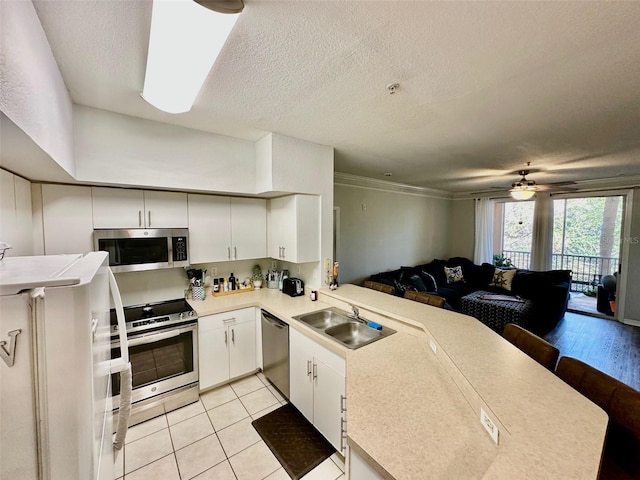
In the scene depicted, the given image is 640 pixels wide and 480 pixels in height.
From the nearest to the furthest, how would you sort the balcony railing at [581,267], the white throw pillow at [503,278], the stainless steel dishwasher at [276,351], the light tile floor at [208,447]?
the light tile floor at [208,447]
the stainless steel dishwasher at [276,351]
the white throw pillow at [503,278]
the balcony railing at [581,267]

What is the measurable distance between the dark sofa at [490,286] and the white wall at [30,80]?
4.07 meters

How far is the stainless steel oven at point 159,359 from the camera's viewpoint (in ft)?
6.81

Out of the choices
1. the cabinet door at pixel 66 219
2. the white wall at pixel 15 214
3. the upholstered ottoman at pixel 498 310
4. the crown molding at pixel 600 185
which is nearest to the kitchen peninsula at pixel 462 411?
the white wall at pixel 15 214

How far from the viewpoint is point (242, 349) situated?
2643 millimetres

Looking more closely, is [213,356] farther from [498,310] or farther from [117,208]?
[498,310]

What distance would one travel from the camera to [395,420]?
3.53 ft

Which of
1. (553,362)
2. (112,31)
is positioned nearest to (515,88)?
(553,362)

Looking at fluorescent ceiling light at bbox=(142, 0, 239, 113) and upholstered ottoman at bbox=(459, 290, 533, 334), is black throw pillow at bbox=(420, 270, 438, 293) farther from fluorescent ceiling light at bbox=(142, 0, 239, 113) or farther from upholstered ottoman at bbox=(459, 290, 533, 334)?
fluorescent ceiling light at bbox=(142, 0, 239, 113)

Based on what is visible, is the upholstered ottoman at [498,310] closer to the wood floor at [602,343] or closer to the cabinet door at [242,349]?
the wood floor at [602,343]

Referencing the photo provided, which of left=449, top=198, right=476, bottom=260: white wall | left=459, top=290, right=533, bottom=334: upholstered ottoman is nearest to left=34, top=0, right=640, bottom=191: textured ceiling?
left=459, top=290, right=533, bottom=334: upholstered ottoman

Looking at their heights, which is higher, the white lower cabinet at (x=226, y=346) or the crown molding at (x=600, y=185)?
the crown molding at (x=600, y=185)

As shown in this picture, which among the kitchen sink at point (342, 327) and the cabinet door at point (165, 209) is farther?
the cabinet door at point (165, 209)

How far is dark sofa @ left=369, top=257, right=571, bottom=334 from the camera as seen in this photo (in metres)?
4.16

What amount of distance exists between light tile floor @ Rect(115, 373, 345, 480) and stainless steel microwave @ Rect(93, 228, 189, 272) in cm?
131
